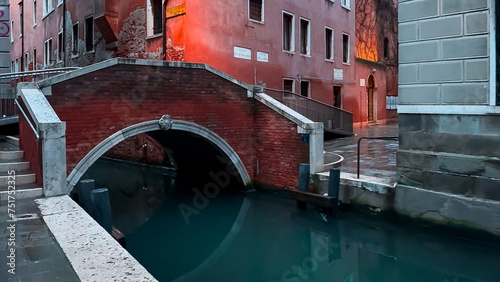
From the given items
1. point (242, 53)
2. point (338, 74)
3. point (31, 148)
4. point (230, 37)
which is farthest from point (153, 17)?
point (338, 74)

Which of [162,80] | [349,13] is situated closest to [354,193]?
[162,80]

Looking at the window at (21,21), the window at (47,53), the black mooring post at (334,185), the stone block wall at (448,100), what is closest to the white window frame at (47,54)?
the window at (47,53)

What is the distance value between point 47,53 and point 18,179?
50.8 ft

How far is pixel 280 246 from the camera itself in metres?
6.91

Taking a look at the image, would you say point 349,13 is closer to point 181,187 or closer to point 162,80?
point 181,187

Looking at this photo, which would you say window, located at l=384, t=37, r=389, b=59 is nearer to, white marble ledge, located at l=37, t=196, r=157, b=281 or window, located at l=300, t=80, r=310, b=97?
window, located at l=300, t=80, r=310, b=97

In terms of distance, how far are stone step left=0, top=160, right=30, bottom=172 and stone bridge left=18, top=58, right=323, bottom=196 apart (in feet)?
0.53

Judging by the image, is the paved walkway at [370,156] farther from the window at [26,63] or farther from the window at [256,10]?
the window at [26,63]

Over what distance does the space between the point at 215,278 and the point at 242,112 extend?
4.71 m

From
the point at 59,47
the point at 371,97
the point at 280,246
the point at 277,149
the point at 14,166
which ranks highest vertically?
the point at 59,47

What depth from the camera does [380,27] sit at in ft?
72.1

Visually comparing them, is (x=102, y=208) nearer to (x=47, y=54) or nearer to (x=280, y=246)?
(x=280, y=246)

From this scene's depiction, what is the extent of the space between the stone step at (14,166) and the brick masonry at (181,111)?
104cm

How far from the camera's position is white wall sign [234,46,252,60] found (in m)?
12.0
